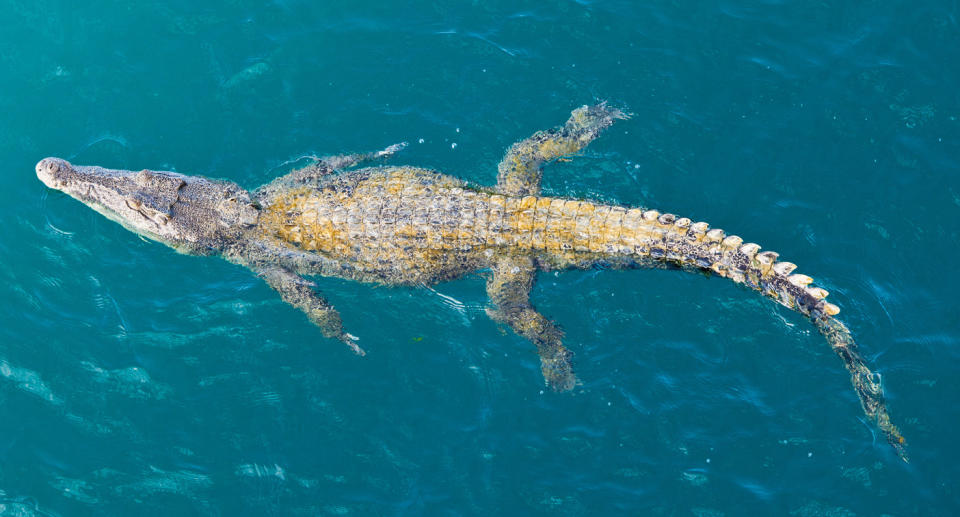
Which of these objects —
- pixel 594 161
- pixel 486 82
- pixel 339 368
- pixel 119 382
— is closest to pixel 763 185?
pixel 594 161

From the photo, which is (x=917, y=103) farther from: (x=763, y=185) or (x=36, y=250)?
(x=36, y=250)

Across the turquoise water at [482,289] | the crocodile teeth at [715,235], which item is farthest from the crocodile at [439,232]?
the turquoise water at [482,289]

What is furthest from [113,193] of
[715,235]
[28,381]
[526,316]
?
[715,235]

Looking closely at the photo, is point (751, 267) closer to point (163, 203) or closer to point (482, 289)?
point (482, 289)

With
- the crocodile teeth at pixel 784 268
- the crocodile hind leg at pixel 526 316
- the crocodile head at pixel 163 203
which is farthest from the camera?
the crocodile head at pixel 163 203

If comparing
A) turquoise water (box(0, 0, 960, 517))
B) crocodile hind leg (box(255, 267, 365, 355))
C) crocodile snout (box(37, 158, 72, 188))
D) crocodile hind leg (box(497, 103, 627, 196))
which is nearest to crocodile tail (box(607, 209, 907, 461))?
turquoise water (box(0, 0, 960, 517))

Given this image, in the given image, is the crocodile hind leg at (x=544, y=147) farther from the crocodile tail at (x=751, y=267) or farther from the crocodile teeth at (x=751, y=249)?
the crocodile teeth at (x=751, y=249)
